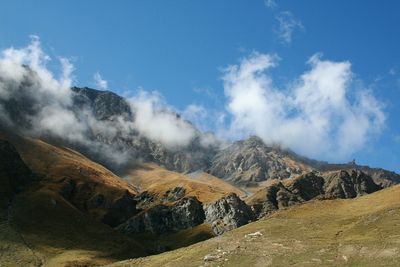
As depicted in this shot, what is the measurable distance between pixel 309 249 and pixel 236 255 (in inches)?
422

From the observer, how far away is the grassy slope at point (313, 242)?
73938 mm

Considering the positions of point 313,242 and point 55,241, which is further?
point 55,241

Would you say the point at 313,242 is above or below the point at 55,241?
below

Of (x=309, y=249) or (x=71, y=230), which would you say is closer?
(x=309, y=249)

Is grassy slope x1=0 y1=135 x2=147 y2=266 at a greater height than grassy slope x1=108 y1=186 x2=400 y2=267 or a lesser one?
greater

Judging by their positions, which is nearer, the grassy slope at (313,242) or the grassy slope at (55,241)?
the grassy slope at (313,242)

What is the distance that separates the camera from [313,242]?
270ft

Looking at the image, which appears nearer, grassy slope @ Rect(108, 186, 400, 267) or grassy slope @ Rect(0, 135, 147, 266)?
grassy slope @ Rect(108, 186, 400, 267)

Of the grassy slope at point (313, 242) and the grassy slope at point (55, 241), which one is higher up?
the grassy slope at point (55, 241)

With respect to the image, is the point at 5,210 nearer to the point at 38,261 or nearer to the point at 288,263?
the point at 38,261

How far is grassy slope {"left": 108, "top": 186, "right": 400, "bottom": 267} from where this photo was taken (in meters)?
73.9

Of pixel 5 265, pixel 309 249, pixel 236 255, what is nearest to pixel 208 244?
pixel 236 255

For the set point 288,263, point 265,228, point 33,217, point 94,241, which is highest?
point 33,217

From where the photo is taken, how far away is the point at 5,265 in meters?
132
